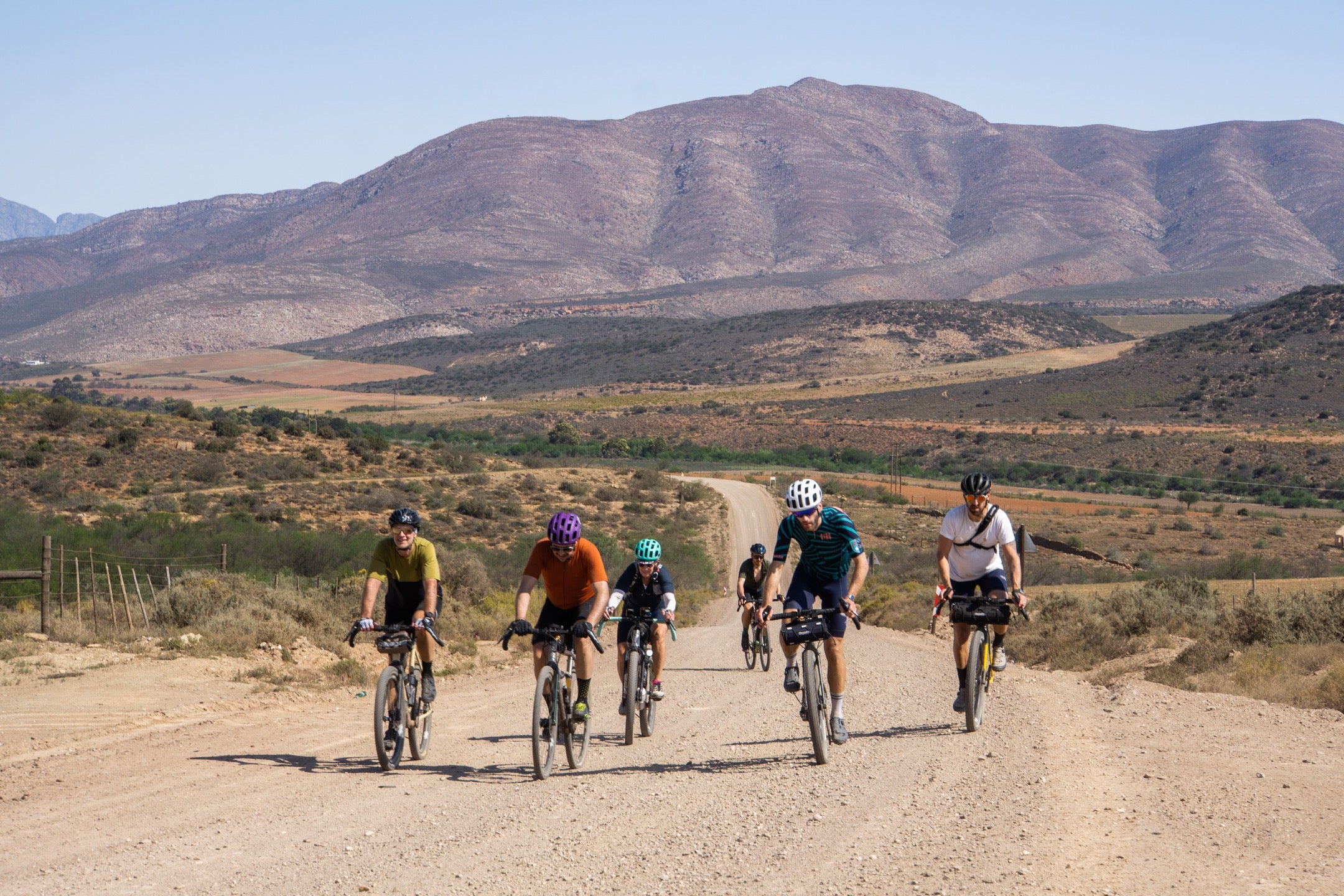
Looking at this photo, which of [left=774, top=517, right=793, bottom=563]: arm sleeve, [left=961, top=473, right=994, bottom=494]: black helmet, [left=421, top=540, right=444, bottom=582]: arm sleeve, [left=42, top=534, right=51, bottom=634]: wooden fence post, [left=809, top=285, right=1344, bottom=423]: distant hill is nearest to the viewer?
[left=774, top=517, right=793, bottom=563]: arm sleeve

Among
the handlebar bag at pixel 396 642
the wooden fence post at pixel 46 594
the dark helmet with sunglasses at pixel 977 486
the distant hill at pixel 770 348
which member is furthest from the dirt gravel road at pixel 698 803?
the distant hill at pixel 770 348

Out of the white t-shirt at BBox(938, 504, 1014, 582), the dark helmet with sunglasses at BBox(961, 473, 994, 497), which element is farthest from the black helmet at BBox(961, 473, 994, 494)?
the white t-shirt at BBox(938, 504, 1014, 582)

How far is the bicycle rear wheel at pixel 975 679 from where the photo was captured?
36.3 ft

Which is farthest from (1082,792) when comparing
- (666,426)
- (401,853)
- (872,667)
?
(666,426)

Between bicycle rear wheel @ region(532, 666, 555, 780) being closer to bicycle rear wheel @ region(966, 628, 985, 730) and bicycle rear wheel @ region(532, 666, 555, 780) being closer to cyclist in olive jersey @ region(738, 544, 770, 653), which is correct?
bicycle rear wheel @ region(966, 628, 985, 730)

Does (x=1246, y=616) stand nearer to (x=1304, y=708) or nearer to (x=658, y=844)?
(x=1304, y=708)

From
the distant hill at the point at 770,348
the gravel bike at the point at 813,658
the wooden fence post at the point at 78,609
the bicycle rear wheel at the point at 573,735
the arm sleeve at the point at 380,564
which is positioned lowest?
the wooden fence post at the point at 78,609

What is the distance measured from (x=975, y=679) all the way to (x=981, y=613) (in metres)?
0.76

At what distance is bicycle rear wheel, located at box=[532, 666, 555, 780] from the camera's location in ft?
31.2

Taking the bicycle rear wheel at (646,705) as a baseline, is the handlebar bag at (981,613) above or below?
above

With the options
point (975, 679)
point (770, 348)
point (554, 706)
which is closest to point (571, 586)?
point (554, 706)

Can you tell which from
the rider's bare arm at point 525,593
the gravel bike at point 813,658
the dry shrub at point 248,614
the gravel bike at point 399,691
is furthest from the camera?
the dry shrub at point 248,614

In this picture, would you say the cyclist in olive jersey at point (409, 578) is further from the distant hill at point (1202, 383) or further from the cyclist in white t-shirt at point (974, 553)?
the distant hill at point (1202, 383)

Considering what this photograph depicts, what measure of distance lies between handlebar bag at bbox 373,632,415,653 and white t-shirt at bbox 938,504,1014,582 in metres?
4.37
